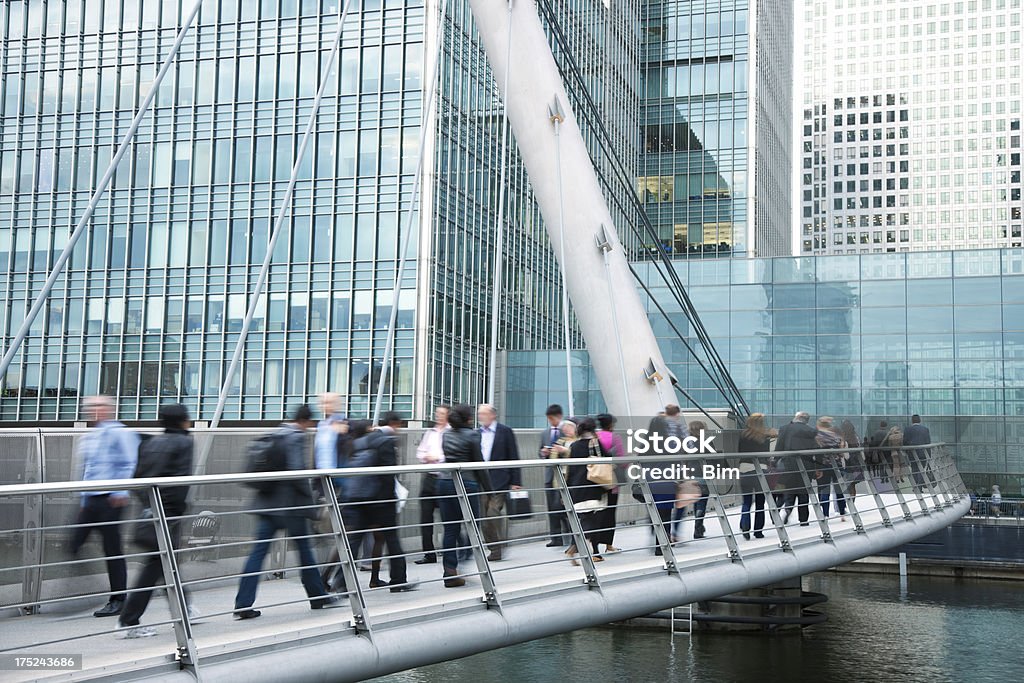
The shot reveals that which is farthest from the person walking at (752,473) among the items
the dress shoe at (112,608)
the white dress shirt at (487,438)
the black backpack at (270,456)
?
the dress shoe at (112,608)

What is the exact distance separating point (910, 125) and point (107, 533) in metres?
156

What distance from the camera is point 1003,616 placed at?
2852 centimetres

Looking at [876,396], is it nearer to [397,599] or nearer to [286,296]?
[286,296]

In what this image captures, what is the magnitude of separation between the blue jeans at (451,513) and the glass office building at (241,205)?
109 ft

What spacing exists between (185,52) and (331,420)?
39.1 metres

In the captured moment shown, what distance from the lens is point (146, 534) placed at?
22.3 feet

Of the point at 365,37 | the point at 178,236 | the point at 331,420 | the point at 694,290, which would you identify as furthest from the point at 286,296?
the point at 331,420

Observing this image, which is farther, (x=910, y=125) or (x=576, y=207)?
(x=910, y=125)

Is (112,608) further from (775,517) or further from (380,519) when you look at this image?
(775,517)

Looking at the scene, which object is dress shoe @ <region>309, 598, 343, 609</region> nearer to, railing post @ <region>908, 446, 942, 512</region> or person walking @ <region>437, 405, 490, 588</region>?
person walking @ <region>437, 405, 490, 588</region>

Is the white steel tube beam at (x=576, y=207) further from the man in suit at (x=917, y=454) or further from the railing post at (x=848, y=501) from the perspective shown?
the man in suit at (x=917, y=454)

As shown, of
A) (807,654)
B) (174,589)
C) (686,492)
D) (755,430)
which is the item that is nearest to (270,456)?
(174,589)

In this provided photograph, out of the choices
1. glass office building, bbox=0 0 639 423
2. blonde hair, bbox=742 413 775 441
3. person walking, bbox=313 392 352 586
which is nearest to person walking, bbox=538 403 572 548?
person walking, bbox=313 392 352 586

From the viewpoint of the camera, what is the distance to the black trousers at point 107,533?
6716 mm
